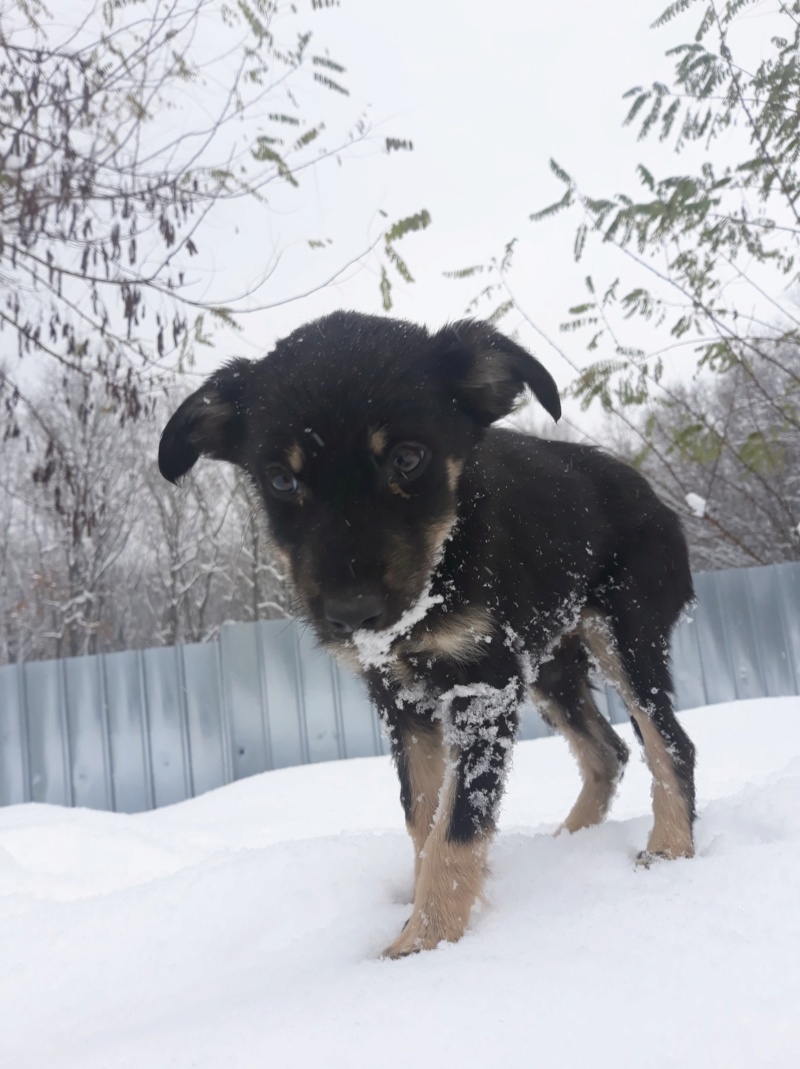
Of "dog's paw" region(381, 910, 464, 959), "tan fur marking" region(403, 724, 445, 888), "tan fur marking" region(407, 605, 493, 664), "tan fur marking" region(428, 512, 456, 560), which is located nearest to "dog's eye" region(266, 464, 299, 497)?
"tan fur marking" region(428, 512, 456, 560)

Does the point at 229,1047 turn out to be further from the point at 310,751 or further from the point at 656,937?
the point at 310,751

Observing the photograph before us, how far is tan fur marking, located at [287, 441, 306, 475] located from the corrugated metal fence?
16.0ft

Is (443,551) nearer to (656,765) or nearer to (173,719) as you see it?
(656,765)

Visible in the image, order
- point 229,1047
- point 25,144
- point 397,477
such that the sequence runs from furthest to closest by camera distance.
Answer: point 25,144, point 397,477, point 229,1047

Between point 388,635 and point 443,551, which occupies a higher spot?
point 443,551

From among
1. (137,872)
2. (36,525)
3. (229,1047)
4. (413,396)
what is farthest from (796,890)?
(36,525)

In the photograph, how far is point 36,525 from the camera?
15500 mm

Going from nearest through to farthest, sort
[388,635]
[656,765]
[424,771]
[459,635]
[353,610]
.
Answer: [353,610] < [388,635] < [459,635] < [424,771] < [656,765]

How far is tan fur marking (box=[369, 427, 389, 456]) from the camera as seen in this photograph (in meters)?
2.04

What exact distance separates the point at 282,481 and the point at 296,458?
0.13 metres

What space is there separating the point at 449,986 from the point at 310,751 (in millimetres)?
5673

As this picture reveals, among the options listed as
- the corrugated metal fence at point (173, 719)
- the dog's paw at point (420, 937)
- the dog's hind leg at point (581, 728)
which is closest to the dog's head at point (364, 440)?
the dog's paw at point (420, 937)

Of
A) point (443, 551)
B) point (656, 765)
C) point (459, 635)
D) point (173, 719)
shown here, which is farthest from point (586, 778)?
point (173, 719)

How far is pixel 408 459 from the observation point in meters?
2.12
